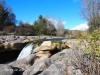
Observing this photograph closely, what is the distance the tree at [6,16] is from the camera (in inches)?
1096

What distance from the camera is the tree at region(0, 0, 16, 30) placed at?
27837mm

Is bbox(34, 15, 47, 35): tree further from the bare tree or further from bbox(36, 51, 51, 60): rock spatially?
bbox(36, 51, 51, 60): rock

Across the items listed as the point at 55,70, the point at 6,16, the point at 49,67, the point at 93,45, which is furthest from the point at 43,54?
the point at 6,16

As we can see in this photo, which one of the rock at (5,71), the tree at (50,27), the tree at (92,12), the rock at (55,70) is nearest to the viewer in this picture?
the rock at (55,70)

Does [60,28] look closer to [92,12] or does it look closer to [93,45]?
[92,12]

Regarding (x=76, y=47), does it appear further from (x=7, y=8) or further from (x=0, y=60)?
(x=7, y=8)

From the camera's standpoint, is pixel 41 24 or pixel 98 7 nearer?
pixel 98 7

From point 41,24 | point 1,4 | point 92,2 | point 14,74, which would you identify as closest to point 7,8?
point 1,4

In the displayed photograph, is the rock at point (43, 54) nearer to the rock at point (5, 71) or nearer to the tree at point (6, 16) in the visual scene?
the rock at point (5, 71)

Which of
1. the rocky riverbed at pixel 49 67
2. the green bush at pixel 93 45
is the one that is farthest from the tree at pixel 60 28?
the green bush at pixel 93 45

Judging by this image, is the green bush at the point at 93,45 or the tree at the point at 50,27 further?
the tree at the point at 50,27

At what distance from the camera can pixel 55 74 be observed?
368 cm

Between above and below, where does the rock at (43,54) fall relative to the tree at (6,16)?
below

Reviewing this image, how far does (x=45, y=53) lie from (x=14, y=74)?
11.7ft
